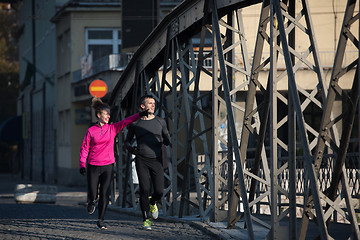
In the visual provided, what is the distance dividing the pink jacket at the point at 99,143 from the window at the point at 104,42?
25.3 metres

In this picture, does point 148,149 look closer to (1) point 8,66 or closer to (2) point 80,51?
(2) point 80,51

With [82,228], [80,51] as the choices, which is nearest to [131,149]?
[82,228]

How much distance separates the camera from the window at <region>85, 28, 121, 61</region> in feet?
121

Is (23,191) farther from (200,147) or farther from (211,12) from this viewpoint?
(200,147)

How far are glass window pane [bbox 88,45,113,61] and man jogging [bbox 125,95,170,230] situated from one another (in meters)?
25.4

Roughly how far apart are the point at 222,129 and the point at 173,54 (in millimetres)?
15830

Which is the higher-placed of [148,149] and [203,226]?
[148,149]

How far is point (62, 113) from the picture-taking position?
4206 centimetres

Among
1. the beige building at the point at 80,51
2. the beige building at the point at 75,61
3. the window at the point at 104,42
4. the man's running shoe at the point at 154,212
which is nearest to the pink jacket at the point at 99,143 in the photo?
the man's running shoe at the point at 154,212

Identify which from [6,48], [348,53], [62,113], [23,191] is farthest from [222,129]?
[6,48]

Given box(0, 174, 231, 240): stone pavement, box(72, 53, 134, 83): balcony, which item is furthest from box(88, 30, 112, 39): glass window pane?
box(0, 174, 231, 240): stone pavement

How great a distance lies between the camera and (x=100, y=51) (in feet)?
122

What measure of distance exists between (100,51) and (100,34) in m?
0.76

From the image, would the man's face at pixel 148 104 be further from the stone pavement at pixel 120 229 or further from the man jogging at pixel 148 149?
the stone pavement at pixel 120 229
